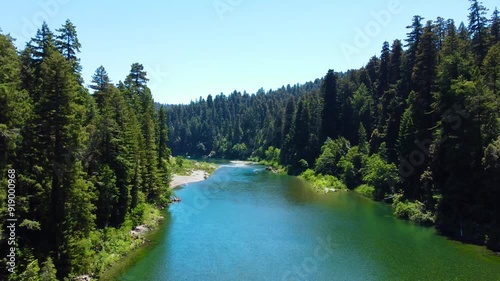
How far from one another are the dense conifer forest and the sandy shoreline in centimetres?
2238

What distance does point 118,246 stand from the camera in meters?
38.0

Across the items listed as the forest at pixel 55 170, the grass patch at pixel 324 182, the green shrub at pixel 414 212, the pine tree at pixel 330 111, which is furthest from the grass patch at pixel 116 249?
the pine tree at pixel 330 111

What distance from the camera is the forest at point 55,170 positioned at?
78.5 feet

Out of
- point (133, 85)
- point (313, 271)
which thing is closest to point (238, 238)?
point (313, 271)

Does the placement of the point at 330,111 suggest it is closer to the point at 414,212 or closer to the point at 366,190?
the point at 366,190

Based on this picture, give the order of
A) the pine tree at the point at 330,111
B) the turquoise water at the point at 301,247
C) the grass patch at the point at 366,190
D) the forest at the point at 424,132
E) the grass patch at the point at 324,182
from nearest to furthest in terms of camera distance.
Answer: the turquoise water at the point at 301,247, the forest at the point at 424,132, the grass patch at the point at 366,190, the grass patch at the point at 324,182, the pine tree at the point at 330,111

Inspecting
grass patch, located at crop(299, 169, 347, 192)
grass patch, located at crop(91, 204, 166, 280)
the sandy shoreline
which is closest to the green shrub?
grass patch, located at crop(299, 169, 347, 192)

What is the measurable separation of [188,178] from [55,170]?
223 feet

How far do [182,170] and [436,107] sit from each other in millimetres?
70149

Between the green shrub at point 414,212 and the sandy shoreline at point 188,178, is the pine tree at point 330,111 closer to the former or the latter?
the sandy shoreline at point 188,178

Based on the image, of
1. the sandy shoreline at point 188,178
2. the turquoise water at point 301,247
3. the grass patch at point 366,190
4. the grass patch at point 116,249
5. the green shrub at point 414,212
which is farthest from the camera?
the sandy shoreline at point 188,178

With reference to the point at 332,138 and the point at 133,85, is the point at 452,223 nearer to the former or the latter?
the point at 133,85

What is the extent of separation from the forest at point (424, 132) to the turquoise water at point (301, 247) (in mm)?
4185

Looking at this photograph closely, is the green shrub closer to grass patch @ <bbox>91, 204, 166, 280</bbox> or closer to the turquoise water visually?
the turquoise water
